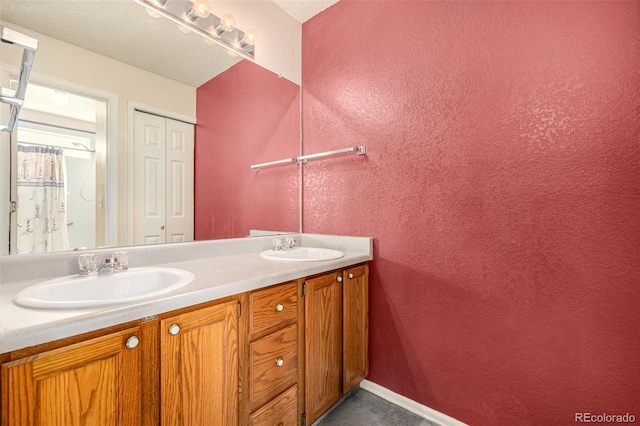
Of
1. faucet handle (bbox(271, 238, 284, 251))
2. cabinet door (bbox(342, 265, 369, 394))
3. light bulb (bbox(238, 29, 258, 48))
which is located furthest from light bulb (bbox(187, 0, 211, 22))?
cabinet door (bbox(342, 265, 369, 394))

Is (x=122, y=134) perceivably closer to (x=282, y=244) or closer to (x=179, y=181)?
(x=179, y=181)

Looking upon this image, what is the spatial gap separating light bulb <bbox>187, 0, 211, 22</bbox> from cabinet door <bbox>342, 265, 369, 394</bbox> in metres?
1.50

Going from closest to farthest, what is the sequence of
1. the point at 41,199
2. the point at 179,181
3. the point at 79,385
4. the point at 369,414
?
the point at 79,385 → the point at 41,199 → the point at 179,181 → the point at 369,414

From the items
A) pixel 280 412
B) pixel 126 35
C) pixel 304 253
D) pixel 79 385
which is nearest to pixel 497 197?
pixel 304 253

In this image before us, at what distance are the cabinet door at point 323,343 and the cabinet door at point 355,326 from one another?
0.05m

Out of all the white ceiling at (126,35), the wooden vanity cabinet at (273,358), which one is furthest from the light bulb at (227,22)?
the wooden vanity cabinet at (273,358)

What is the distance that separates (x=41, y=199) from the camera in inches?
39.8

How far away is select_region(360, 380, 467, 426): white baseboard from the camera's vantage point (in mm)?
1419

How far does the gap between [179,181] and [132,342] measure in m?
0.83

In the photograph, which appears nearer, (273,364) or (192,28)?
(273,364)

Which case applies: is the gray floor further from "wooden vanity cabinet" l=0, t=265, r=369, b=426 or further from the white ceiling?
the white ceiling

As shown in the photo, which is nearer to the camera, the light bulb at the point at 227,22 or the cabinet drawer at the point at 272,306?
the cabinet drawer at the point at 272,306

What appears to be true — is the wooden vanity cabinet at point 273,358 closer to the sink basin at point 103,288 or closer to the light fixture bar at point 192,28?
the sink basin at point 103,288

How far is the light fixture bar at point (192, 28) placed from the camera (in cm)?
131
